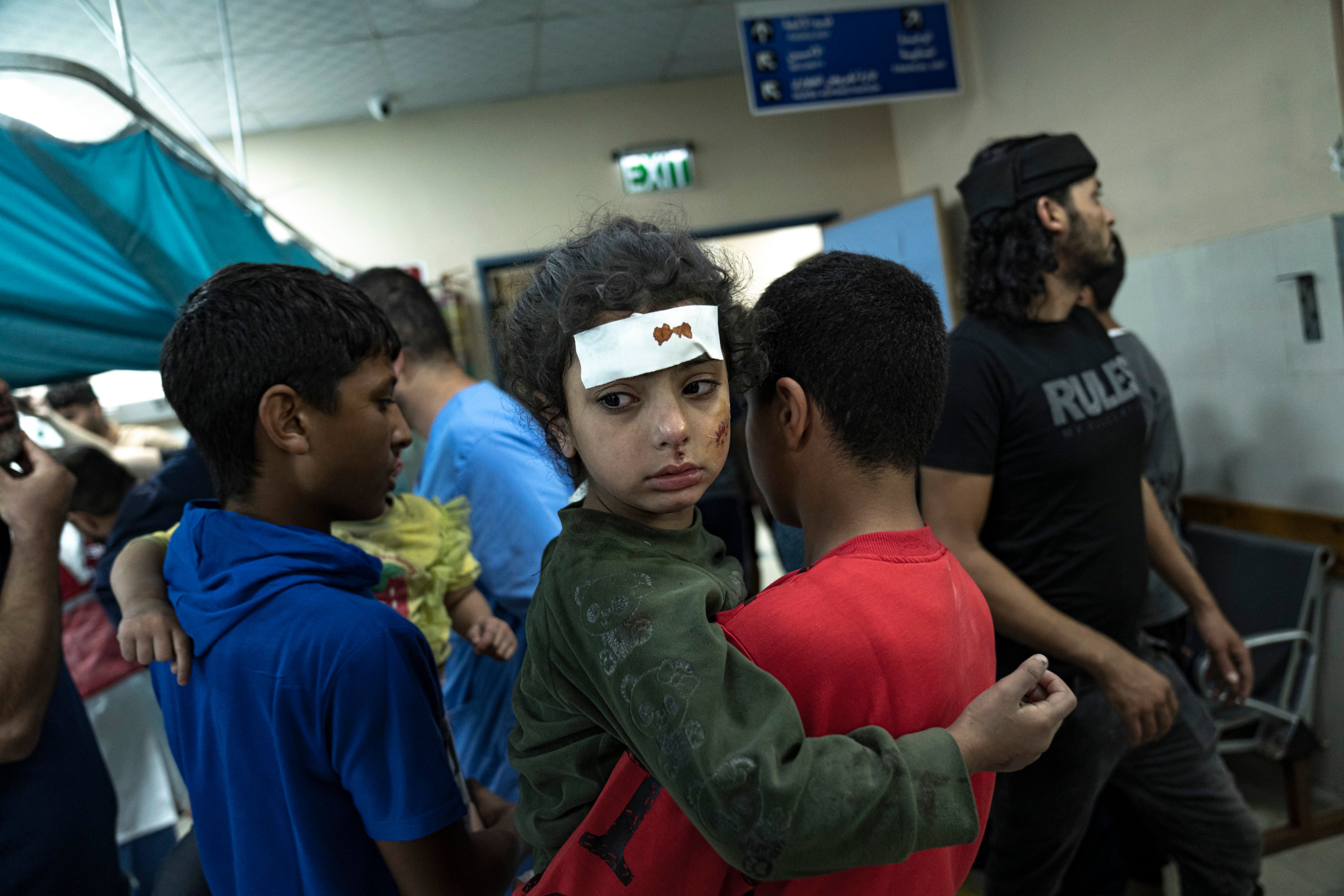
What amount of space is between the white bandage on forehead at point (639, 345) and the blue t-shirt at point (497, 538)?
2.63 feet

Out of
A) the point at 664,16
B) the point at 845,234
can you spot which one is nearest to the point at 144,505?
the point at 664,16

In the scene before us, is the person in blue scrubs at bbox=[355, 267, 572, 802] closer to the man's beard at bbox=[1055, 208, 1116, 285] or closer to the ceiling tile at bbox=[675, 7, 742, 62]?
the man's beard at bbox=[1055, 208, 1116, 285]

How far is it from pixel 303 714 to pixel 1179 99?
3646 mm

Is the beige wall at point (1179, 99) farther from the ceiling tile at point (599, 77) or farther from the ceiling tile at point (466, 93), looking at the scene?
the ceiling tile at point (466, 93)

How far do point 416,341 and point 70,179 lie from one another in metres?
0.71

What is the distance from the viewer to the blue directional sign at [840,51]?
409 centimetres

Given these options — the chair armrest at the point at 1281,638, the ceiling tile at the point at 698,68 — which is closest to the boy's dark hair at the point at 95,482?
the chair armrest at the point at 1281,638

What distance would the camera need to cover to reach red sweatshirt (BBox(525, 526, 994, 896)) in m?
0.76

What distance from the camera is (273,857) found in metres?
0.99

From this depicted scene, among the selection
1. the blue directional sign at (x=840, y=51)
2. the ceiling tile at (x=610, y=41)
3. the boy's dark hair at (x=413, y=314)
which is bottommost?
the boy's dark hair at (x=413, y=314)

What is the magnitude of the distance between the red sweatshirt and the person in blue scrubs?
0.78 m

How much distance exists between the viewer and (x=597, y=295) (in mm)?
831

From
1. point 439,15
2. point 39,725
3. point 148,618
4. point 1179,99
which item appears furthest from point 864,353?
point 439,15

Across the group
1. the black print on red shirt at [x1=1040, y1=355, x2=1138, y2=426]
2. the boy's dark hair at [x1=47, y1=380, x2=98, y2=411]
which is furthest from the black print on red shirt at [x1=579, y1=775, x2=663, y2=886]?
the boy's dark hair at [x1=47, y1=380, x2=98, y2=411]
